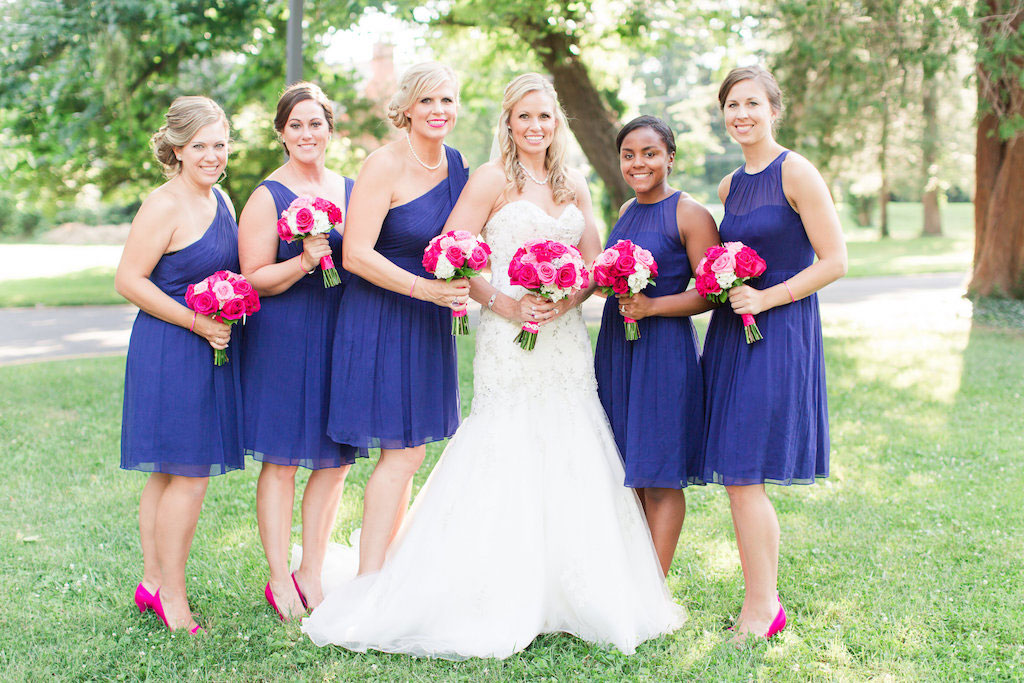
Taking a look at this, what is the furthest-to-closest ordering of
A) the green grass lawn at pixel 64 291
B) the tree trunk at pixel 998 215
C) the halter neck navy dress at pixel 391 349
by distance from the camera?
the green grass lawn at pixel 64 291 → the tree trunk at pixel 998 215 → the halter neck navy dress at pixel 391 349

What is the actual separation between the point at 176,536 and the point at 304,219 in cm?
167

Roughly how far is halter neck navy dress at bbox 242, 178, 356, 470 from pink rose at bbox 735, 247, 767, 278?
1.96 meters

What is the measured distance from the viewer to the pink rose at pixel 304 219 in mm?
3842

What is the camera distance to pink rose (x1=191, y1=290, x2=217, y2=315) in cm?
377

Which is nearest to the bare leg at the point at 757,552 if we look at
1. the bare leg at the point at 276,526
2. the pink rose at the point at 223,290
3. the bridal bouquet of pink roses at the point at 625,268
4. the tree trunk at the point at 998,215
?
the bridal bouquet of pink roses at the point at 625,268

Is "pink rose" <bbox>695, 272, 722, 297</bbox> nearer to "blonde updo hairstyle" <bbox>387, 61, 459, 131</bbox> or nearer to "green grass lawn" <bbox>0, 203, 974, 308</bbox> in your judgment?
"blonde updo hairstyle" <bbox>387, 61, 459, 131</bbox>

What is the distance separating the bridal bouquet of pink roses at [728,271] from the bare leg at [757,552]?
0.76 metres

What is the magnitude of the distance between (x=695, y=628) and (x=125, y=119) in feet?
35.4

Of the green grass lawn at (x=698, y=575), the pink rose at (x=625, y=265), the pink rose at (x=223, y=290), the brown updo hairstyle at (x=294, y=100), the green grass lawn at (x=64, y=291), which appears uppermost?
the brown updo hairstyle at (x=294, y=100)

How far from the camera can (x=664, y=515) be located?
14.1 feet

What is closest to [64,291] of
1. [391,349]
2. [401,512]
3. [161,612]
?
[161,612]

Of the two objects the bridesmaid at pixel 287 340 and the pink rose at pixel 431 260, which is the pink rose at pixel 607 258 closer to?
the pink rose at pixel 431 260

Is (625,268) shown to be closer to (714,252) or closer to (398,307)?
(714,252)

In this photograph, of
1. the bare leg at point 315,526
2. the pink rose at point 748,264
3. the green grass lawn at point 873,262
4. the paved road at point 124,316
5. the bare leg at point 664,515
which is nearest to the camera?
the pink rose at point 748,264
